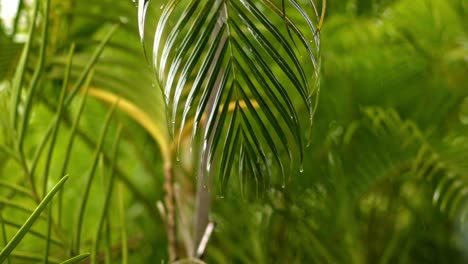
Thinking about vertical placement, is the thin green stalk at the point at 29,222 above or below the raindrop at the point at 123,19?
below

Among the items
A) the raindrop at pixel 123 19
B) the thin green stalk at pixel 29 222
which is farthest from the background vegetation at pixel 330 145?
the thin green stalk at pixel 29 222

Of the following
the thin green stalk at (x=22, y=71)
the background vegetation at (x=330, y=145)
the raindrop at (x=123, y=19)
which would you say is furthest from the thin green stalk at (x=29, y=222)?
the raindrop at (x=123, y=19)

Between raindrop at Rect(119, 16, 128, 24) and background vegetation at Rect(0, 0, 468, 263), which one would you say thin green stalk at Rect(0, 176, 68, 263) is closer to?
background vegetation at Rect(0, 0, 468, 263)

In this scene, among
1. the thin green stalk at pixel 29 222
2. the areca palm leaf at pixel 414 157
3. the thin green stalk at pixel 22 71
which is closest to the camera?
the thin green stalk at pixel 29 222

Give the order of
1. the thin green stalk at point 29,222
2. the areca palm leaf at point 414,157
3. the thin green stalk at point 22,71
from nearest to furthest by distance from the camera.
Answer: the thin green stalk at point 29,222 < the thin green stalk at point 22,71 < the areca palm leaf at point 414,157

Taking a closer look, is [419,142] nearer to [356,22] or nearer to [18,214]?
[356,22]

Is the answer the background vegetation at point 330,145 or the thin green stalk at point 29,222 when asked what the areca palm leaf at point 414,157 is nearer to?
the background vegetation at point 330,145

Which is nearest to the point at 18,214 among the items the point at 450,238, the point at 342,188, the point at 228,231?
the point at 228,231

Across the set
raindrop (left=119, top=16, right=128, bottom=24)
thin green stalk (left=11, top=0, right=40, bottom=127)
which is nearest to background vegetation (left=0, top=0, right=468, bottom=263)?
raindrop (left=119, top=16, right=128, bottom=24)

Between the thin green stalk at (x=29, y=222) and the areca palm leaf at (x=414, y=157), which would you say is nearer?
the thin green stalk at (x=29, y=222)
